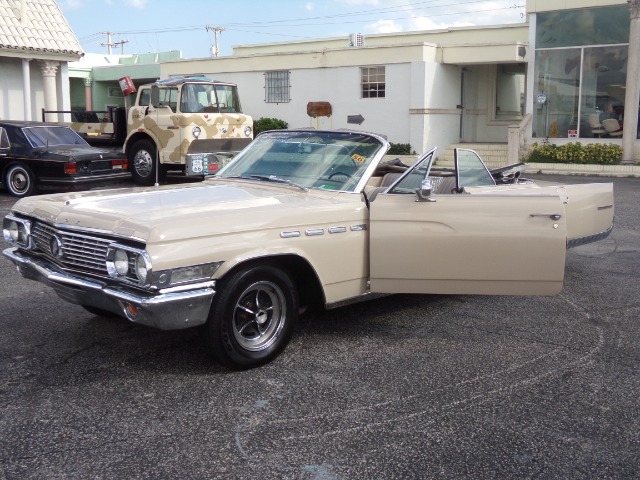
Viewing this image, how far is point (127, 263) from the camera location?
4367mm

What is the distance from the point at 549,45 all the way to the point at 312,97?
7.81 meters

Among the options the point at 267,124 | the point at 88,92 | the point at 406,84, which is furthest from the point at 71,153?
the point at 88,92

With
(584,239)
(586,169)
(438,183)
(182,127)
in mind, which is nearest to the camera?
(438,183)

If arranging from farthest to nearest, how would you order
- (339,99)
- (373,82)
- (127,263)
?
1. (339,99)
2. (373,82)
3. (127,263)

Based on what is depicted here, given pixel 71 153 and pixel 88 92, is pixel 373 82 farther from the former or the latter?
pixel 88 92

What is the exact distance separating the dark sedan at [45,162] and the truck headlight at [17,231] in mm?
8422

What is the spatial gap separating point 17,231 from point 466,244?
3.27 metres

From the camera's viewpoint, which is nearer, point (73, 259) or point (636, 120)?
point (73, 259)

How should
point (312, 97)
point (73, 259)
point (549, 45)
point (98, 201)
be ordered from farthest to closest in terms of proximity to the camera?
1. point (312, 97)
2. point (549, 45)
3. point (98, 201)
4. point (73, 259)

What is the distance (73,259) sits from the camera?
475cm

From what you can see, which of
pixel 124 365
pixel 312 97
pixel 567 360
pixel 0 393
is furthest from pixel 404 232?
pixel 312 97

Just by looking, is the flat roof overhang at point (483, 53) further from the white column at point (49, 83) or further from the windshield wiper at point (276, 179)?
the windshield wiper at point (276, 179)

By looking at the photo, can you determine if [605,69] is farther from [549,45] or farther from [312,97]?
[312,97]

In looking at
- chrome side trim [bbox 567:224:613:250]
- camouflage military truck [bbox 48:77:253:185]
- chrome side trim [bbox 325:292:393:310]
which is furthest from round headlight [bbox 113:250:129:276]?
camouflage military truck [bbox 48:77:253:185]
